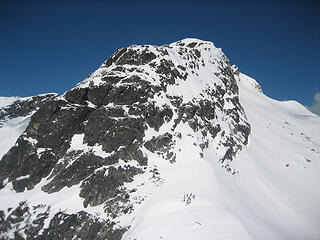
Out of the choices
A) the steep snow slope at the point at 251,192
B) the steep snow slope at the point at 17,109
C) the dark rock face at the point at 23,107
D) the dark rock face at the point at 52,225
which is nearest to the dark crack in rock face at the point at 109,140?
the dark rock face at the point at 52,225

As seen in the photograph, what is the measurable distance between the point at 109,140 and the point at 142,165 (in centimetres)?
549

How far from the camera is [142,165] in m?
28.9

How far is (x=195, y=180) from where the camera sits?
1046 inches

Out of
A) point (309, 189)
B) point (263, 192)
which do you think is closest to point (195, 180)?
point (263, 192)

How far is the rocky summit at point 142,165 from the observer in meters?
22.5

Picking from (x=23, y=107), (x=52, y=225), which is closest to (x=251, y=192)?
(x=52, y=225)

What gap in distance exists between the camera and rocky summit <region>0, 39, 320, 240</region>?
22484 millimetres

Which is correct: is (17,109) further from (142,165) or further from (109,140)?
(142,165)

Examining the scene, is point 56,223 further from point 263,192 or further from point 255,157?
point 255,157

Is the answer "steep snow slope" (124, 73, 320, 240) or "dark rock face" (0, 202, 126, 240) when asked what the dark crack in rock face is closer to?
"dark rock face" (0, 202, 126, 240)

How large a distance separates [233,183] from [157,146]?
11152 millimetres

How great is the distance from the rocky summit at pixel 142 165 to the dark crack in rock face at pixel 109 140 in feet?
0.42

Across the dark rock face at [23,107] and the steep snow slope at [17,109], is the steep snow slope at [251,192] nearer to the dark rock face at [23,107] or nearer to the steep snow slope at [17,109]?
the steep snow slope at [17,109]

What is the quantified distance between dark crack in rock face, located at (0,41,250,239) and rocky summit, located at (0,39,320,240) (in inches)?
5.0
